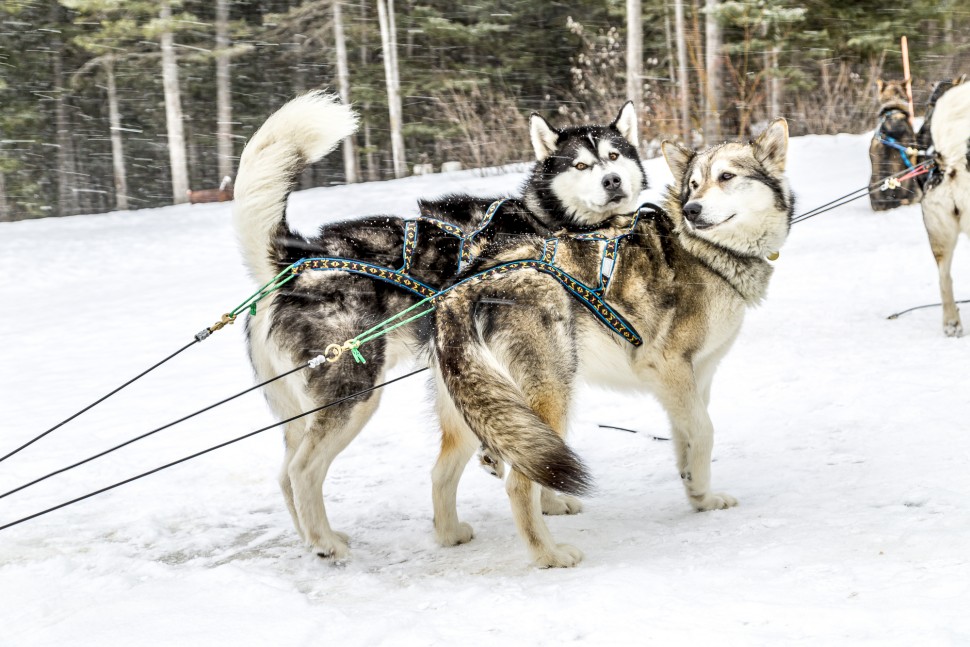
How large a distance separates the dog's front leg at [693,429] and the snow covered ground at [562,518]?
0.10m

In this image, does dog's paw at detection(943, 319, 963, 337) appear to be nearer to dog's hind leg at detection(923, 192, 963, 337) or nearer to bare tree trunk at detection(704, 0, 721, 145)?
dog's hind leg at detection(923, 192, 963, 337)

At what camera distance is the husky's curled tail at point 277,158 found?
130 inches

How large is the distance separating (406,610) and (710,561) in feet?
3.59

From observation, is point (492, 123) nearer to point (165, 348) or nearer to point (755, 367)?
point (165, 348)

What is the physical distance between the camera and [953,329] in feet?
19.3

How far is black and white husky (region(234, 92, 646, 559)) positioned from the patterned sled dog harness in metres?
0.01

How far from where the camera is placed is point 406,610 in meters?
2.57

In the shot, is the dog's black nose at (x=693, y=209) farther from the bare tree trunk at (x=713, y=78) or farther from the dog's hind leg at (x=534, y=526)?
the bare tree trunk at (x=713, y=78)

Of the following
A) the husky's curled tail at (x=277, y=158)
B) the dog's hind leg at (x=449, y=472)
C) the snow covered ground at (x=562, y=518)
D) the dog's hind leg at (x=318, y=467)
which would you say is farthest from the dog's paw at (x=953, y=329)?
the husky's curled tail at (x=277, y=158)

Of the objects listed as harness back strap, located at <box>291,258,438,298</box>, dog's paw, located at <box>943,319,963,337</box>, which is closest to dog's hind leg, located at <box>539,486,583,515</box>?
harness back strap, located at <box>291,258,438,298</box>

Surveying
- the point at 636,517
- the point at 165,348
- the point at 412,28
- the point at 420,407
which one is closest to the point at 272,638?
the point at 636,517

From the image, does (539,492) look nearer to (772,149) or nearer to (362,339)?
(362,339)

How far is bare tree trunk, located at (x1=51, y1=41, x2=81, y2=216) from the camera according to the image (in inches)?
979

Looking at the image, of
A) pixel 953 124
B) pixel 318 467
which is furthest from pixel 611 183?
pixel 953 124
